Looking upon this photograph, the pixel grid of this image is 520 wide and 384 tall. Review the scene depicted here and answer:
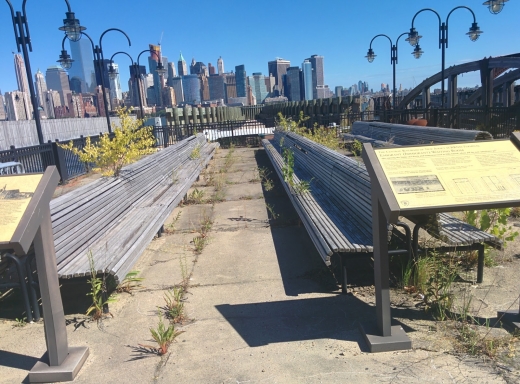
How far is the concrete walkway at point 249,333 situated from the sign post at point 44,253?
0.48ft

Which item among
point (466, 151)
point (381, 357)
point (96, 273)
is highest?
point (466, 151)

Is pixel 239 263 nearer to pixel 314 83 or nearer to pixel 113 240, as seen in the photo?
pixel 113 240

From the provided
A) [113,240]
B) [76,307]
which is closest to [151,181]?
[113,240]

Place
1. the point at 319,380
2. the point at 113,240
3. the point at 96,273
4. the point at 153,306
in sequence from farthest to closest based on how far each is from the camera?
the point at 113,240, the point at 153,306, the point at 96,273, the point at 319,380

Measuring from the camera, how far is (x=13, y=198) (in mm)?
3057

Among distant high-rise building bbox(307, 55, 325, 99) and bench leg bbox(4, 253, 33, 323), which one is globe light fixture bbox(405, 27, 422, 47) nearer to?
bench leg bbox(4, 253, 33, 323)

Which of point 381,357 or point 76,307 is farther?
point 76,307

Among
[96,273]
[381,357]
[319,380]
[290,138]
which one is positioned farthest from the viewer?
[290,138]

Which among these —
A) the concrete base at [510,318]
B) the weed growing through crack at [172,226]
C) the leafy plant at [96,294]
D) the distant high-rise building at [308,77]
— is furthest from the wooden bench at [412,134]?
the distant high-rise building at [308,77]

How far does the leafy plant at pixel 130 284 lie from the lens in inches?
177

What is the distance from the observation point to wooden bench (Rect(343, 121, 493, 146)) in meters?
8.18

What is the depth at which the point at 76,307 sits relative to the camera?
421cm

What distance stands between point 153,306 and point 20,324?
1147mm

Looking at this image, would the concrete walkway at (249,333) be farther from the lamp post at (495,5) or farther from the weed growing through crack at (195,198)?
the lamp post at (495,5)
